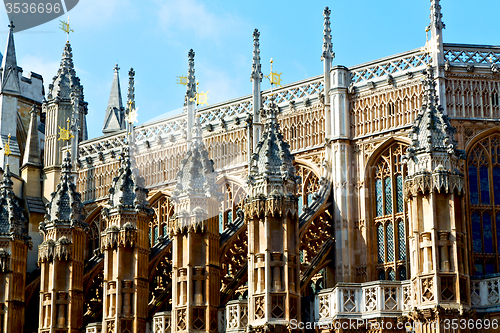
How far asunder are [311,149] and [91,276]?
9.63 m

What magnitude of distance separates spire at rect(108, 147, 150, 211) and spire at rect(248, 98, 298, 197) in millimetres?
5442

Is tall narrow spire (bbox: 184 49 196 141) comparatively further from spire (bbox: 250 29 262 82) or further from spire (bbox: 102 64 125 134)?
spire (bbox: 102 64 125 134)

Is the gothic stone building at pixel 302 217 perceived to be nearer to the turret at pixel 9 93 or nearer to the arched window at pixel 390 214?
the arched window at pixel 390 214

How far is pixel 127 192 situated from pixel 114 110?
23200mm

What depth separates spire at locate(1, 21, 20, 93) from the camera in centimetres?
4828

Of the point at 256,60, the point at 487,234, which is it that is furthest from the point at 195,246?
the point at 487,234

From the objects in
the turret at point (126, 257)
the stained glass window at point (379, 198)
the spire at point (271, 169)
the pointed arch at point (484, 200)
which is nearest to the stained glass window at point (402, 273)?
the stained glass window at point (379, 198)

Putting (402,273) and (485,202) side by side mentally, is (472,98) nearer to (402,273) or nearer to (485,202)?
(485,202)

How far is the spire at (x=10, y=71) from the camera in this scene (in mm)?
48281

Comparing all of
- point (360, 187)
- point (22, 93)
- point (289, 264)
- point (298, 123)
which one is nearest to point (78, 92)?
point (22, 93)

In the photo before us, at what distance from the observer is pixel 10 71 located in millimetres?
48312

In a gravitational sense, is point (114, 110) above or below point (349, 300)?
above

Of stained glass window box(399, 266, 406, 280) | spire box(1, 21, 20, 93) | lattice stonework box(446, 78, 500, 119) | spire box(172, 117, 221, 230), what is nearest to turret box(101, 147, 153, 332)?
spire box(172, 117, 221, 230)

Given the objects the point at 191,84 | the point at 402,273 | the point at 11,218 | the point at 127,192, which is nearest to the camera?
the point at 402,273
